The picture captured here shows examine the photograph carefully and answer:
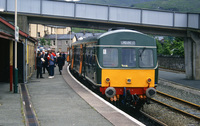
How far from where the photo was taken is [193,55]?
2709 centimetres

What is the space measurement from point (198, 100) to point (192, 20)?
12120mm

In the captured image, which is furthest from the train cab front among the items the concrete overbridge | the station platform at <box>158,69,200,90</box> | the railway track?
the concrete overbridge

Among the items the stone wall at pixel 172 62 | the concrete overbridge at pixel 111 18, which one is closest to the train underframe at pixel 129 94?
the concrete overbridge at pixel 111 18

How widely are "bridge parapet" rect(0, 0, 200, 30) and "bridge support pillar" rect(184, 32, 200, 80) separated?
3.47ft

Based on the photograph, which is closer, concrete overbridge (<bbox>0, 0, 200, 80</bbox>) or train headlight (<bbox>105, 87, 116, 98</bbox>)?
train headlight (<bbox>105, 87, 116, 98</bbox>)

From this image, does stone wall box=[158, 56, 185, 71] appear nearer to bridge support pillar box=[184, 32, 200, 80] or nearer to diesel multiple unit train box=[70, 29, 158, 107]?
bridge support pillar box=[184, 32, 200, 80]

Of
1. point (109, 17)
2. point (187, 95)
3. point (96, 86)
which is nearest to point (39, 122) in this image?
point (96, 86)

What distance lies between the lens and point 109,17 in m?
26.1

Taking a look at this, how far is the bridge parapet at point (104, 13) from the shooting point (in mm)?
25359

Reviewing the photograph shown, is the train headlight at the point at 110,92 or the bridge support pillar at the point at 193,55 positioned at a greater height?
the bridge support pillar at the point at 193,55

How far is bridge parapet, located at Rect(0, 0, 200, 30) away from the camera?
83.2ft

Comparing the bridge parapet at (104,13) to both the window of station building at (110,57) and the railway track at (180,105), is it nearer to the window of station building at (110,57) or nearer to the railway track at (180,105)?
the railway track at (180,105)

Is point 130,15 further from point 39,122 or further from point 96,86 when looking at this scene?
point 39,122

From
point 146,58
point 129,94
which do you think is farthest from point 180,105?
point 129,94
